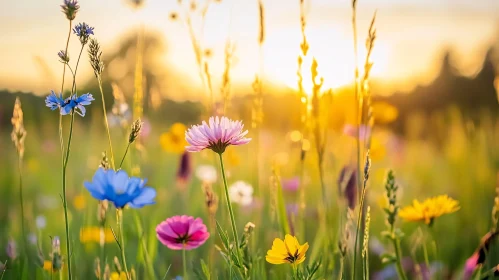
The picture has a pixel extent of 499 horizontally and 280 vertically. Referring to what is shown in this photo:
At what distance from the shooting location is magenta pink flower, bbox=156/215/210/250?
3.37 ft

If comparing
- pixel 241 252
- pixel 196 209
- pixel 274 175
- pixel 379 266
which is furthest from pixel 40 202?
pixel 241 252

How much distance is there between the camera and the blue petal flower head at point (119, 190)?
2.45 feet

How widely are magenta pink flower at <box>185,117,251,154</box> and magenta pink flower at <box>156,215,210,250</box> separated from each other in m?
0.20

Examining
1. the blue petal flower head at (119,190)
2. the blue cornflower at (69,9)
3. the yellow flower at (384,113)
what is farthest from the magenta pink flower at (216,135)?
the yellow flower at (384,113)

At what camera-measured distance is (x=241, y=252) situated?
909mm

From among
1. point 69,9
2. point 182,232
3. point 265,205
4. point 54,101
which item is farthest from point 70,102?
point 265,205

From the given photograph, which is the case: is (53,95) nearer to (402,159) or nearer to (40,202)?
(40,202)

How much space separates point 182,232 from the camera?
103 centimetres

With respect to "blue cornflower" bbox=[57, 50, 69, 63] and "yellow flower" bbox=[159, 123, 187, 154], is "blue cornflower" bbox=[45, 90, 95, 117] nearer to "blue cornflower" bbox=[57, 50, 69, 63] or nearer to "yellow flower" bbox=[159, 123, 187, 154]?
"blue cornflower" bbox=[57, 50, 69, 63]

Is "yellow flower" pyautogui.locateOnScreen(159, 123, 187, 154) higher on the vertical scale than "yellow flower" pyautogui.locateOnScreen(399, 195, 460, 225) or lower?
higher

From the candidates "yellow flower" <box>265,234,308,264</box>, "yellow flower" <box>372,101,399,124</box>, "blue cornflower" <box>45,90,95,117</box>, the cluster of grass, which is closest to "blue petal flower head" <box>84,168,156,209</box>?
the cluster of grass

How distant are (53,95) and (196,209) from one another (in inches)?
59.8

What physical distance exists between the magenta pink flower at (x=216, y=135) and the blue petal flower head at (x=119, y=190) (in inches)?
5.3

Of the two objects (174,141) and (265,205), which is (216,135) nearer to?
(174,141)
